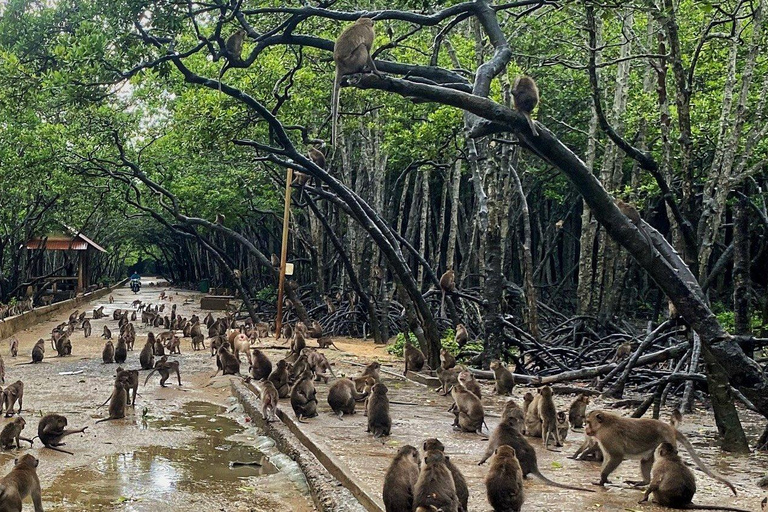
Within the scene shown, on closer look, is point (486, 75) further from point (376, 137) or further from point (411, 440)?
point (376, 137)

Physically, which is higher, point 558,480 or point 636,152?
point 636,152

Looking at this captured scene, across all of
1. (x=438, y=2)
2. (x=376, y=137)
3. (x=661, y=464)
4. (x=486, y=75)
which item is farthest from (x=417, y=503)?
(x=376, y=137)

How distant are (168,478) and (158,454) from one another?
106cm

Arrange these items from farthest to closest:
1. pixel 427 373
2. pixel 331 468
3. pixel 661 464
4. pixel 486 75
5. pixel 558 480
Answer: pixel 427 373, pixel 486 75, pixel 331 468, pixel 558 480, pixel 661 464

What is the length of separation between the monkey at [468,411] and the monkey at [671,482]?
3056mm

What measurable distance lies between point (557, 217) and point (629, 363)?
19.4 metres

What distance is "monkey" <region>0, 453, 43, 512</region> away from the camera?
608 centimetres

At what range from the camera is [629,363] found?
10430 millimetres

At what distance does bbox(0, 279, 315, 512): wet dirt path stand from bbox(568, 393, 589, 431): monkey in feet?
10.7

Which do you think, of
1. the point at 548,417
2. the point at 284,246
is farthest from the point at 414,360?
the point at 284,246

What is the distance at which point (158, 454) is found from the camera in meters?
9.21

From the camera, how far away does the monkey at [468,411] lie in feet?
29.6

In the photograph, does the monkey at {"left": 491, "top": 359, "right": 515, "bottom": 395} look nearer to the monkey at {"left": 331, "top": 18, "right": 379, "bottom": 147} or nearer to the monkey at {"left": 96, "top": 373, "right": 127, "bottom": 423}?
the monkey at {"left": 331, "top": 18, "right": 379, "bottom": 147}

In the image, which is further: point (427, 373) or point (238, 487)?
point (427, 373)
